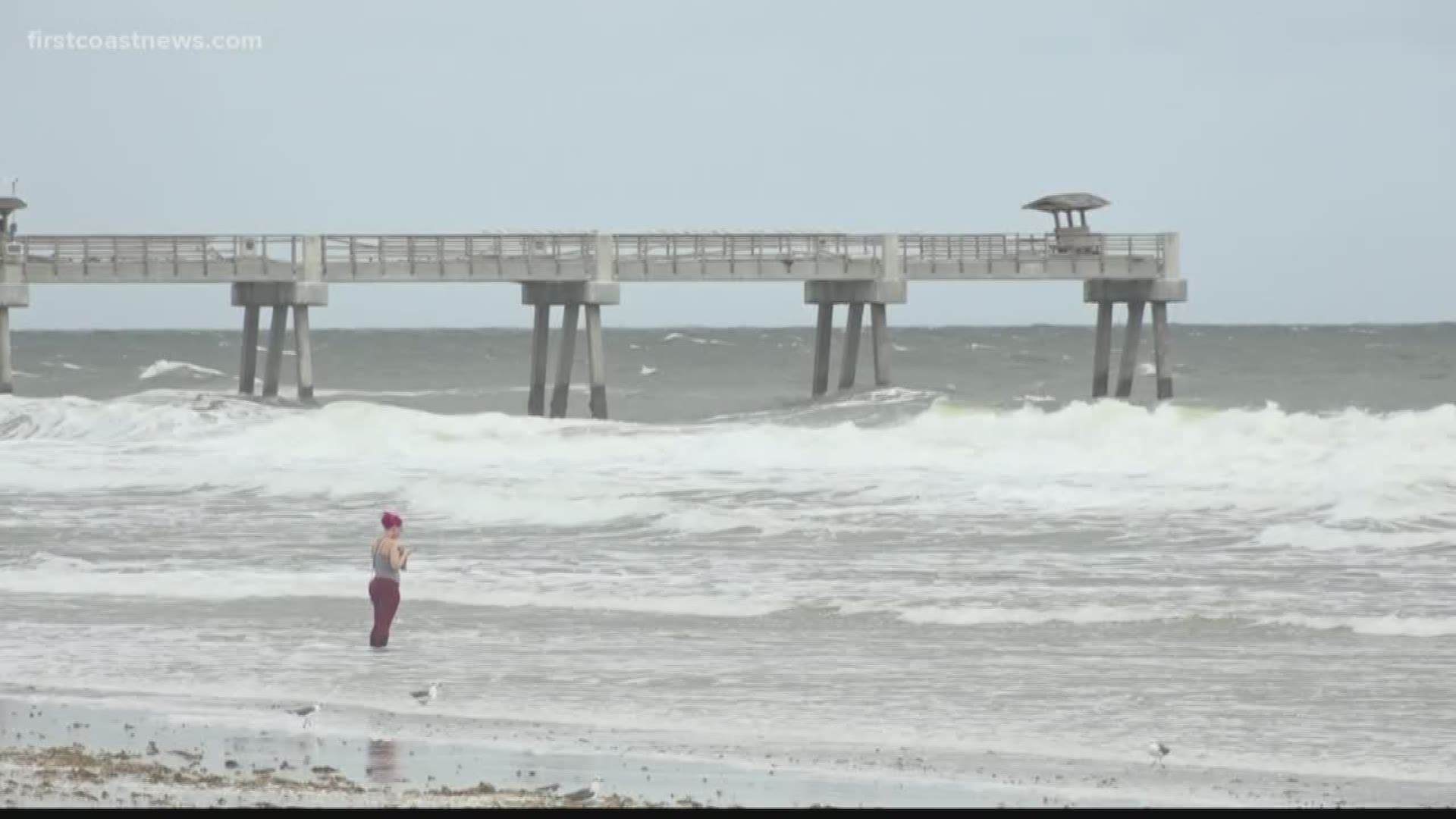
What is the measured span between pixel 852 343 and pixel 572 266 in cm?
705

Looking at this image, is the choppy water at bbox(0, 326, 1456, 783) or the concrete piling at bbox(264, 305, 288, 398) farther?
the concrete piling at bbox(264, 305, 288, 398)

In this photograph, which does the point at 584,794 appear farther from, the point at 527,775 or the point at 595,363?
the point at 595,363

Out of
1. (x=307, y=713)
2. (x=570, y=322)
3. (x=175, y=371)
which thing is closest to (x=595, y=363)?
(x=570, y=322)

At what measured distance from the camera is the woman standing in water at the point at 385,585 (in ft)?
58.6

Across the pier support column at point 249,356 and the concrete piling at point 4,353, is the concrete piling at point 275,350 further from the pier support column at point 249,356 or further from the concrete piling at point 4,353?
the concrete piling at point 4,353

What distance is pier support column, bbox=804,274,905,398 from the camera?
148 ft

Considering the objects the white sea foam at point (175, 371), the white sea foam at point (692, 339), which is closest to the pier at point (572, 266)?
the white sea foam at point (175, 371)

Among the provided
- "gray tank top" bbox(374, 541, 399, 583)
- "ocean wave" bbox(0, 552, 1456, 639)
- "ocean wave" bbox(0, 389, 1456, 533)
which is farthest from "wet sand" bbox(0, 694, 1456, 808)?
"ocean wave" bbox(0, 389, 1456, 533)

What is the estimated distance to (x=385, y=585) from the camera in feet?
58.6

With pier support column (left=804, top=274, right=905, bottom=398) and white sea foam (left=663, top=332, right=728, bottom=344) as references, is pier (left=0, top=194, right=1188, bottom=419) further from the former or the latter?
white sea foam (left=663, top=332, right=728, bottom=344)

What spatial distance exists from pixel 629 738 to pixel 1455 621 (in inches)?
306

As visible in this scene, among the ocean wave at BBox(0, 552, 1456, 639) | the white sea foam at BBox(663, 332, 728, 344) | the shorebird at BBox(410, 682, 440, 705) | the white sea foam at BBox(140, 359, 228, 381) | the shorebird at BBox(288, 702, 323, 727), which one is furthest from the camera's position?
the white sea foam at BBox(663, 332, 728, 344)

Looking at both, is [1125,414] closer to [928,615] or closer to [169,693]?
[928,615]

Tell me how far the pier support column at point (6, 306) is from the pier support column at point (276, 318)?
3.71 meters
